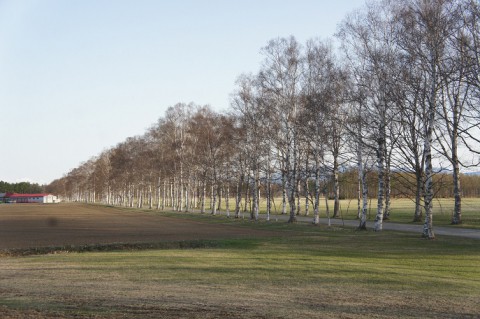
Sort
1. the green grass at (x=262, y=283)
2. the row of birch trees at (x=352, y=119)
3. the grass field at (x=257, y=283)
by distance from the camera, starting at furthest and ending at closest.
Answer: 1. the row of birch trees at (x=352, y=119)
2. the green grass at (x=262, y=283)
3. the grass field at (x=257, y=283)

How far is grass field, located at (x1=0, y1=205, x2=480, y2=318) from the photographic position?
10727 mm

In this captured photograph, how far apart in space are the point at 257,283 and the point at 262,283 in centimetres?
16

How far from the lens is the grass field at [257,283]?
10727mm

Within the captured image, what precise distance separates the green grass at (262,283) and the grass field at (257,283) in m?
0.03

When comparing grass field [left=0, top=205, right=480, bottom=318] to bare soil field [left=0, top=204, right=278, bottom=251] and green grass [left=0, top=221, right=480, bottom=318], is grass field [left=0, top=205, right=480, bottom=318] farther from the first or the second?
bare soil field [left=0, top=204, right=278, bottom=251]

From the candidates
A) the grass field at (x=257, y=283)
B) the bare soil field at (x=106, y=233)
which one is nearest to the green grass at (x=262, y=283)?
the grass field at (x=257, y=283)

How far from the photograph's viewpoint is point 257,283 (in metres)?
14.9

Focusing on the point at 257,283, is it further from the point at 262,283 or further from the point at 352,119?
the point at 352,119

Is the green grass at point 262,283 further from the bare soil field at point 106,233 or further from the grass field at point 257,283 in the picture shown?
the bare soil field at point 106,233

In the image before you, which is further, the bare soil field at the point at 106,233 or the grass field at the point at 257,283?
the bare soil field at the point at 106,233

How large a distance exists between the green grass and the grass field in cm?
3

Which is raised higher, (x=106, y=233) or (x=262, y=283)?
(x=262, y=283)

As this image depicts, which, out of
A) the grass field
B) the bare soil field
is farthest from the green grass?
the bare soil field

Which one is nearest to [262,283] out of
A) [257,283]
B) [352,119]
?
[257,283]
